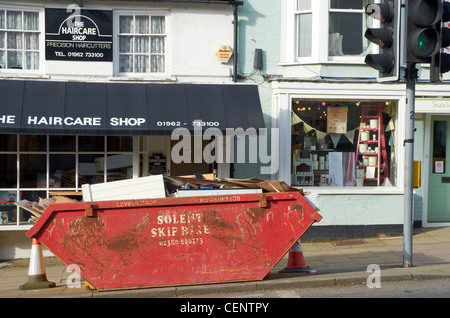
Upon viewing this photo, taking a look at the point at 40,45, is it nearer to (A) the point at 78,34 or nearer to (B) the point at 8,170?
(A) the point at 78,34

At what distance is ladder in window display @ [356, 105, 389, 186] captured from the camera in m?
12.0

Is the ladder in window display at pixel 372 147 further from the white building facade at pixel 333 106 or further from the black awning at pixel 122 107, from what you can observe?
the black awning at pixel 122 107

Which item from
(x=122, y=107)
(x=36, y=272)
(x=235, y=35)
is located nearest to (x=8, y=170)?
(x=122, y=107)

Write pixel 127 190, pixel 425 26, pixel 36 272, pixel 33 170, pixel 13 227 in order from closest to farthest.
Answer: pixel 127 190, pixel 425 26, pixel 36 272, pixel 13 227, pixel 33 170

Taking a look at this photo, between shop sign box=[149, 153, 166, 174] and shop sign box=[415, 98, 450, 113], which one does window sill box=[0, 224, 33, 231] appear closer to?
shop sign box=[149, 153, 166, 174]

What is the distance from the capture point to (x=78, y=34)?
10898mm

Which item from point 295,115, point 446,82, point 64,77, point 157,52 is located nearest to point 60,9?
point 64,77

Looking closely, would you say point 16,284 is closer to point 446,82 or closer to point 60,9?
point 60,9

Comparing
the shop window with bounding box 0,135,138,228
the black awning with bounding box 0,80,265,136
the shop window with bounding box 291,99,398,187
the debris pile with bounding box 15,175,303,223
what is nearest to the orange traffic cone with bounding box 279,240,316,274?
the debris pile with bounding box 15,175,303,223

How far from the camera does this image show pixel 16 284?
29.0 feet

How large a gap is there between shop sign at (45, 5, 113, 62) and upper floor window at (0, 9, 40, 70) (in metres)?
0.35

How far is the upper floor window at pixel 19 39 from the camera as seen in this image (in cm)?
1091

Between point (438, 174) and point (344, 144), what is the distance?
7.76 feet
